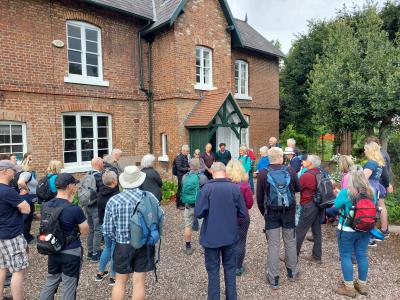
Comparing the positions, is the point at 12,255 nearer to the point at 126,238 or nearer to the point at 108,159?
the point at 126,238

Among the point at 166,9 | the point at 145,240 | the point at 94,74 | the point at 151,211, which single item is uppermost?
the point at 166,9

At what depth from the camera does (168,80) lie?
35.9 feet

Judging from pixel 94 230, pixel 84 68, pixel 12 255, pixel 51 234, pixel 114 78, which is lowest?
pixel 94 230

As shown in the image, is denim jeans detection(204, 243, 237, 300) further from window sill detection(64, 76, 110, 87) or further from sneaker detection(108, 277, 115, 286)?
window sill detection(64, 76, 110, 87)

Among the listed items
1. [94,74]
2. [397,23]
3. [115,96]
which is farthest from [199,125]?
[397,23]

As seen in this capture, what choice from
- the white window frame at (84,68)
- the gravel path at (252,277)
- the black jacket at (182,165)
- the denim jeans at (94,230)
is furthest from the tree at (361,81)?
the denim jeans at (94,230)

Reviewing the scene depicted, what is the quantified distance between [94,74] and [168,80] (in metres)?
2.67

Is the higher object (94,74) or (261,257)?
(94,74)

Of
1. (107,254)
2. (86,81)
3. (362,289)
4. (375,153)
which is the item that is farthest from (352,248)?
(86,81)

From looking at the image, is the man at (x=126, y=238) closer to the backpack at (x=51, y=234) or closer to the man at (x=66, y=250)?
the man at (x=66, y=250)

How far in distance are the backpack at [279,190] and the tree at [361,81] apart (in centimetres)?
654

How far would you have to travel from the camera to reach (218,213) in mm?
3656

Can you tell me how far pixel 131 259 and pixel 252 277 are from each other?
7.48 feet

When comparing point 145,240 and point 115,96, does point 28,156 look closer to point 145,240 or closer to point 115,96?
point 145,240
